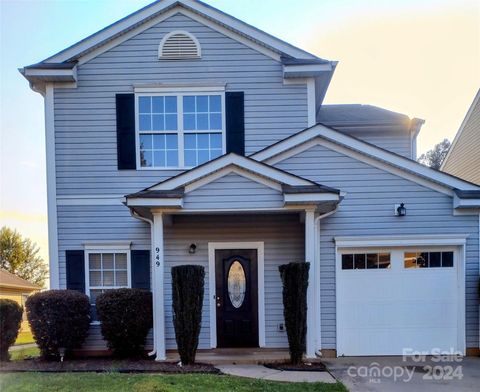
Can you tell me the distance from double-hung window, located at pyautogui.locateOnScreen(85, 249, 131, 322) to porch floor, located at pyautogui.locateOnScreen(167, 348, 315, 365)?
180cm

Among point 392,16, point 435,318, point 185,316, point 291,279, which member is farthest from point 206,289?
point 392,16

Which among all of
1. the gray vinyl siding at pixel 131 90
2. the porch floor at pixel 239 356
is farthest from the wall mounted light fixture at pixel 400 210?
the porch floor at pixel 239 356

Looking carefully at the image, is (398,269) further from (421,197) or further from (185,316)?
(185,316)

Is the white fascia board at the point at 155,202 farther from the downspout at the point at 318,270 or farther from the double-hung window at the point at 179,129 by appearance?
the downspout at the point at 318,270

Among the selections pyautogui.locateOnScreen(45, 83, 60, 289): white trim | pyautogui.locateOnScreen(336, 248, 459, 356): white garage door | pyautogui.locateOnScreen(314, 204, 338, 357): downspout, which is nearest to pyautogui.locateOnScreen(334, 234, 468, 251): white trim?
pyautogui.locateOnScreen(336, 248, 459, 356): white garage door

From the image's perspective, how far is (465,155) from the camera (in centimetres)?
1284

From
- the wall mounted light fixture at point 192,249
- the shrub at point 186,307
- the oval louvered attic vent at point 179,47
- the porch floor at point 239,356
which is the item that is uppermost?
the oval louvered attic vent at point 179,47

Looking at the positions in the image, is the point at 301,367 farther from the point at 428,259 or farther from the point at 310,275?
the point at 428,259

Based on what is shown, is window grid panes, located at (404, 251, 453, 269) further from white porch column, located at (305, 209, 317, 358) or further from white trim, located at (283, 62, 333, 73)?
white trim, located at (283, 62, 333, 73)

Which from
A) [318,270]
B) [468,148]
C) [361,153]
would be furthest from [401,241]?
[468,148]

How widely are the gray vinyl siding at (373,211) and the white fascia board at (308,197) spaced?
108 centimetres

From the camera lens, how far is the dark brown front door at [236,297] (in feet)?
25.7

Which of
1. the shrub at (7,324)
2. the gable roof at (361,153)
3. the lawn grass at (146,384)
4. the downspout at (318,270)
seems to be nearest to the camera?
the lawn grass at (146,384)

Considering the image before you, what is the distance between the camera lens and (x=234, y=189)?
269 inches
